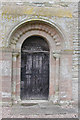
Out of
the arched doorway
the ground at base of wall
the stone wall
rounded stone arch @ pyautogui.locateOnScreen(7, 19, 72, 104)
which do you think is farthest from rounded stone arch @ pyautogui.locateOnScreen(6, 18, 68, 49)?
the ground at base of wall

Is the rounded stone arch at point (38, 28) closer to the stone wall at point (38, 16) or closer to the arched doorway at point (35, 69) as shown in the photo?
the stone wall at point (38, 16)

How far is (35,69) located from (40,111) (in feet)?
5.92

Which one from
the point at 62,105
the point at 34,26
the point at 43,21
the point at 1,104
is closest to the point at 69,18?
the point at 43,21

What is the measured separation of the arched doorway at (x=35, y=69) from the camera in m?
6.10

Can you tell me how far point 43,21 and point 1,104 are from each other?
3764mm

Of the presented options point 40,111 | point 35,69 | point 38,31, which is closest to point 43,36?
point 38,31

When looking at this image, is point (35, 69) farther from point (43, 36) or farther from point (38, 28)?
point (38, 28)

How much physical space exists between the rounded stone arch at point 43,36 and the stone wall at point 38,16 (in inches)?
7.3

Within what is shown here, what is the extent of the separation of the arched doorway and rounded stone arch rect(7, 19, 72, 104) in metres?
0.28

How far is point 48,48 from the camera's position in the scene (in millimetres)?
6188

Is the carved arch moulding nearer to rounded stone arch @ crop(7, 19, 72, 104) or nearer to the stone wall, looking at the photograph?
rounded stone arch @ crop(7, 19, 72, 104)

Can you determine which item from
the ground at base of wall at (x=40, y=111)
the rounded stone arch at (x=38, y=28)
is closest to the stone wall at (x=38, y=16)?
the rounded stone arch at (x=38, y=28)

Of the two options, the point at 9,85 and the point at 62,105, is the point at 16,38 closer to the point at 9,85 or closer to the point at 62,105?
the point at 9,85

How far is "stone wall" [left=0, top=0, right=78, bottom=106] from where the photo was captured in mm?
5523
